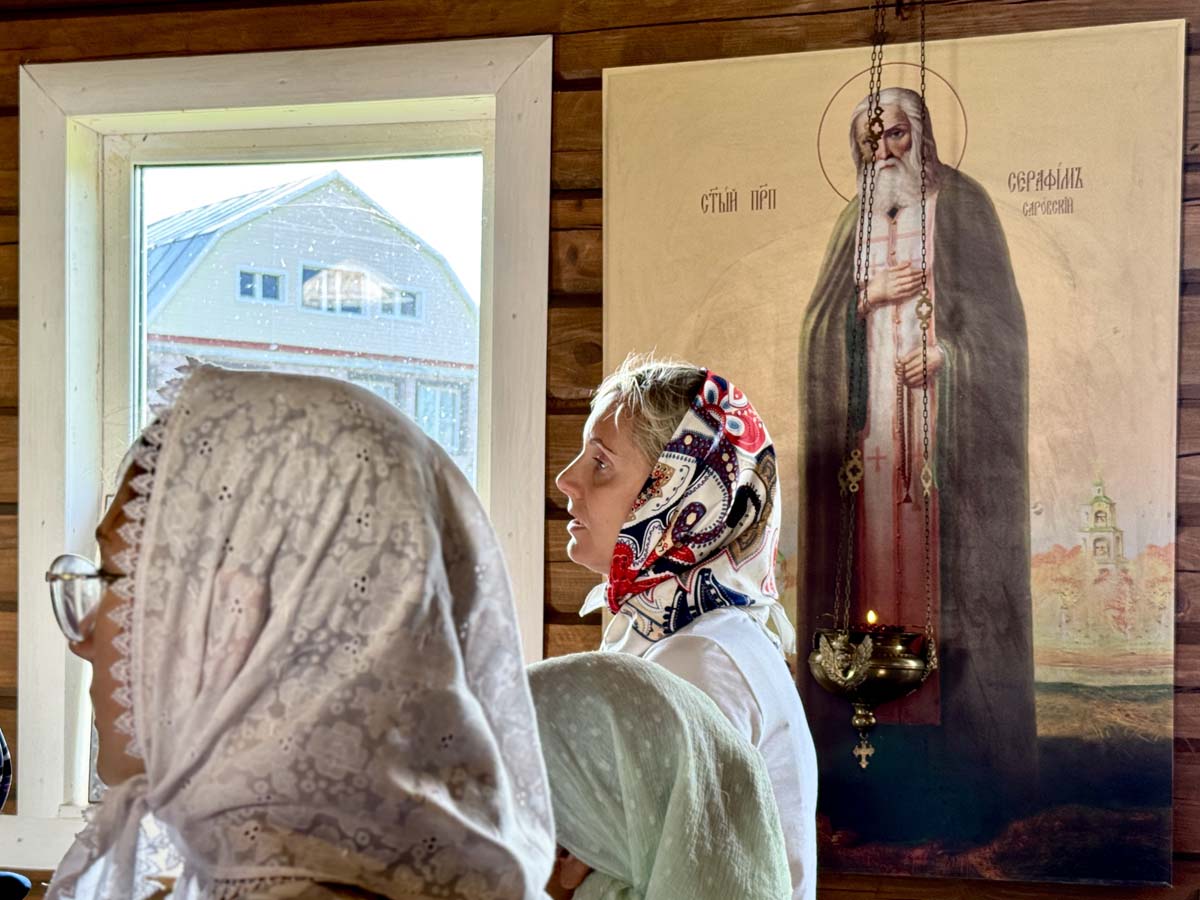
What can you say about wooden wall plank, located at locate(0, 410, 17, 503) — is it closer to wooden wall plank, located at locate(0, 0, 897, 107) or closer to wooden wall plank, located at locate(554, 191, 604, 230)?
wooden wall plank, located at locate(0, 0, 897, 107)

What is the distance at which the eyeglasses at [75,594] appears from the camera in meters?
1.02

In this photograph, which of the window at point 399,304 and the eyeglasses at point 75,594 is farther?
the window at point 399,304

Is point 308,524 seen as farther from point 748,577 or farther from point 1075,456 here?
point 1075,456

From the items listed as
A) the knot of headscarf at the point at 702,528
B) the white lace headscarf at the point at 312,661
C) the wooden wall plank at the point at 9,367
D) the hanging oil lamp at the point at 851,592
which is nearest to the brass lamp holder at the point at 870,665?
the hanging oil lamp at the point at 851,592

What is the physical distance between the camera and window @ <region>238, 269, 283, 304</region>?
295 cm

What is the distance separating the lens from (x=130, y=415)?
3.01m

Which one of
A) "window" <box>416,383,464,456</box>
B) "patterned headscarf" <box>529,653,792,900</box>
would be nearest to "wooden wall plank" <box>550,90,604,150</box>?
"window" <box>416,383,464,456</box>

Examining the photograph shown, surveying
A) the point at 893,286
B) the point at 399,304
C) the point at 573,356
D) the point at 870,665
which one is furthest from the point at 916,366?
the point at 399,304

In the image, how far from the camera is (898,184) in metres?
2.54

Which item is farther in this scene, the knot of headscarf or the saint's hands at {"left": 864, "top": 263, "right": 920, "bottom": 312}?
the saint's hands at {"left": 864, "top": 263, "right": 920, "bottom": 312}

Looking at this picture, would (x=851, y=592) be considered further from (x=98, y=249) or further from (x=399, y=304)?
(x=98, y=249)

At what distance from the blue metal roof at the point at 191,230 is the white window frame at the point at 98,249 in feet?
0.33

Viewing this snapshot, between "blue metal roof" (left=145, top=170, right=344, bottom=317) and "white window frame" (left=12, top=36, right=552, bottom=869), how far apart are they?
101mm

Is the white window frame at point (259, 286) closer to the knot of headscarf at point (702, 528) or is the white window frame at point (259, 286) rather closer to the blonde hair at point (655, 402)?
the blonde hair at point (655, 402)
